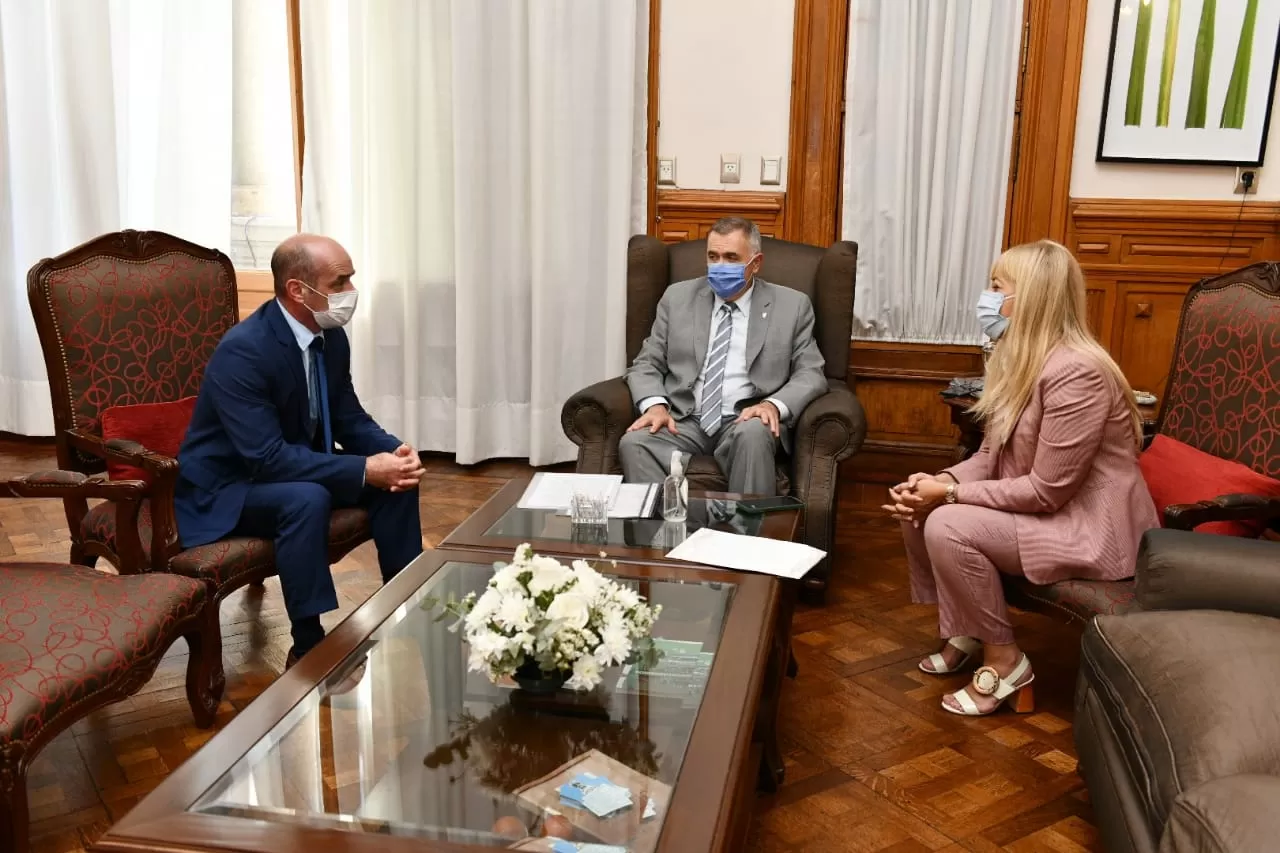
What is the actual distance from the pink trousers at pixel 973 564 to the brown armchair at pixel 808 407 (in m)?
0.58

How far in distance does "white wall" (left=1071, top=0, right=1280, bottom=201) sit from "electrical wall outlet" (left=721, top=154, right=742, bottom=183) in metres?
1.19

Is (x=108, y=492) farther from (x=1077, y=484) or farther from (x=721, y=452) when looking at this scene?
(x=1077, y=484)

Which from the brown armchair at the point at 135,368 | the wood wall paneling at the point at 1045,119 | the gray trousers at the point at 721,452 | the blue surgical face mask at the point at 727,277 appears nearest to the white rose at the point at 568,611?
the brown armchair at the point at 135,368

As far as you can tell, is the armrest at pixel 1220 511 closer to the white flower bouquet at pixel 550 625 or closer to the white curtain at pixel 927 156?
the white flower bouquet at pixel 550 625

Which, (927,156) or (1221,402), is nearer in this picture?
(1221,402)

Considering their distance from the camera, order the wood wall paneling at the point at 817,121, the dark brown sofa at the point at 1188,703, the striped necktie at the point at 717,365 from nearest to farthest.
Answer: the dark brown sofa at the point at 1188,703
the striped necktie at the point at 717,365
the wood wall paneling at the point at 817,121

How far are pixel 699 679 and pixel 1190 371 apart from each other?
68.5 inches

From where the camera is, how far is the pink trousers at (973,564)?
2.59 meters

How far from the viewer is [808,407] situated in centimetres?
334

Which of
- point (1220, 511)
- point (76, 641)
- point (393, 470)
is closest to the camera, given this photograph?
point (76, 641)

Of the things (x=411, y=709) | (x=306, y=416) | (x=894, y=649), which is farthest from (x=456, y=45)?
(x=411, y=709)

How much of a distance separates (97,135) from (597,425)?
2756mm

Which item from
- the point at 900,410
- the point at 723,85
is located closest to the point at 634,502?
the point at 900,410

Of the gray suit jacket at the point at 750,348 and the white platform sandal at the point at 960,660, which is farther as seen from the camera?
the gray suit jacket at the point at 750,348
